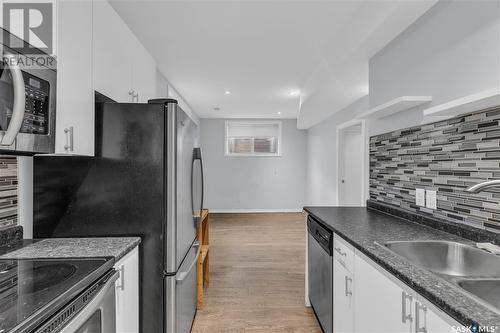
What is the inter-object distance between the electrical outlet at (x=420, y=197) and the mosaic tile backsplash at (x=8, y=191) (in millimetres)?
2557

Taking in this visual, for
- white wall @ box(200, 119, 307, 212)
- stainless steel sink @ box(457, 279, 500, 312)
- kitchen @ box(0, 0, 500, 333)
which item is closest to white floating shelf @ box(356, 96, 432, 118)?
kitchen @ box(0, 0, 500, 333)

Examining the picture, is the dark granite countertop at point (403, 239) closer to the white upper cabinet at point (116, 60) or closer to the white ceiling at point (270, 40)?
the white ceiling at point (270, 40)

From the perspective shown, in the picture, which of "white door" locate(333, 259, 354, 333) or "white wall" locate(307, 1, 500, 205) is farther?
"white door" locate(333, 259, 354, 333)

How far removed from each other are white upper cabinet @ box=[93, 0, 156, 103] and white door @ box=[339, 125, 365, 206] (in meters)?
3.87

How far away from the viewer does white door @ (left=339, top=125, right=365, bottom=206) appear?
17.0ft

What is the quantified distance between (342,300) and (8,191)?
2.00 meters

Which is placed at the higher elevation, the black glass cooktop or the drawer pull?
the black glass cooktop

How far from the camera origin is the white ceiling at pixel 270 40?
2.07 meters

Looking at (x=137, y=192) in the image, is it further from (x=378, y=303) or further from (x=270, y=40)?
(x=270, y=40)

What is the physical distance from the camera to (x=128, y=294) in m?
1.46

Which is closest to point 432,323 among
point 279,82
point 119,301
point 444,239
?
point 444,239

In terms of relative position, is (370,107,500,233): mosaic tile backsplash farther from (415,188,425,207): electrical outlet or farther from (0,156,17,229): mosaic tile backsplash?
(0,156,17,229): mosaic tile backsplash

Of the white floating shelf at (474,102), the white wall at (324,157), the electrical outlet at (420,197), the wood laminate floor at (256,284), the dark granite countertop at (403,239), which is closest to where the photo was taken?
the dark granite countertop at (403,239)

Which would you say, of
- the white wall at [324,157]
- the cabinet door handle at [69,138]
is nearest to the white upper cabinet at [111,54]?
the cabinet door handle at [69,138]
